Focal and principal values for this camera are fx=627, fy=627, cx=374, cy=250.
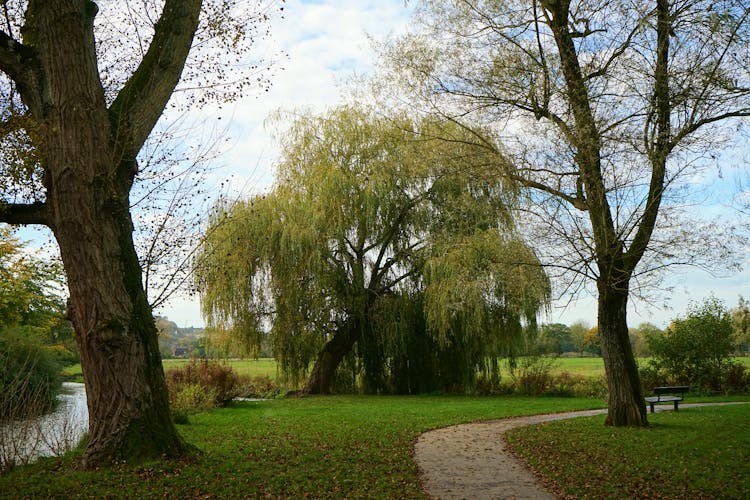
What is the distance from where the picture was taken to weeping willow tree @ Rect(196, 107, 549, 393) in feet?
62.3

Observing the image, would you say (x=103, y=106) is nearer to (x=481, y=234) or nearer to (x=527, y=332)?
(x=481, y=234)

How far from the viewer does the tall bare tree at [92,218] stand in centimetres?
782

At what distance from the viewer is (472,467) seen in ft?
27.3

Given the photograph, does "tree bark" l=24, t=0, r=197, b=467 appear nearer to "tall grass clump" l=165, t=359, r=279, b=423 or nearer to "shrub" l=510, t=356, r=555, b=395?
"tall grass clump" l=165, t=359, r=279, b=423

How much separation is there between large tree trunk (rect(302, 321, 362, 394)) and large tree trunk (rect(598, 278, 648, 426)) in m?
10.3

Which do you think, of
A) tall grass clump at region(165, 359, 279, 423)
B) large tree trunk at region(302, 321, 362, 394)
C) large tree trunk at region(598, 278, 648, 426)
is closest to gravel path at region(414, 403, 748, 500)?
large tree trunk at region(598, 278, 648, 426)

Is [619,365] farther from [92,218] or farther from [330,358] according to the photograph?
[330,358]

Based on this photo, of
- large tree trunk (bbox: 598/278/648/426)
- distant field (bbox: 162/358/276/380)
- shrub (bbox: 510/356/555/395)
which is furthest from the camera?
distant field (bbox: 162/358/276/380)

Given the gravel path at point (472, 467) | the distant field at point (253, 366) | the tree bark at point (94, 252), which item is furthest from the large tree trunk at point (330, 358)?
the tree bark at point (94, 252)

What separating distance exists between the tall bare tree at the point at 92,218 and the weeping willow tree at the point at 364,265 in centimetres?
1024

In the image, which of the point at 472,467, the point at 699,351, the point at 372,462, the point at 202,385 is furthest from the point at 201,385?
the point at 699,351

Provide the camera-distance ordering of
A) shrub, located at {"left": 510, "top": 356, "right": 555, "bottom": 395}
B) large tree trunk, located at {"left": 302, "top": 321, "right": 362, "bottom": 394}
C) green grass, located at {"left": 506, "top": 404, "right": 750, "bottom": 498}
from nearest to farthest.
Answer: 1. green grass, located at {"left": 506, "top": 404, "right": 750, "bottom": 498}
2. shrub, located at {"left": 510, "top": 356, "right": 555, "bottom": 395}
3. large tree trunk, located at {"left": 302, "top": 321, "right": 362, "bottom": 394}

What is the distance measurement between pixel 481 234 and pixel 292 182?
6678mm

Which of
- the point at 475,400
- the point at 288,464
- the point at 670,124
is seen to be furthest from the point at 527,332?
the point at 288,464
